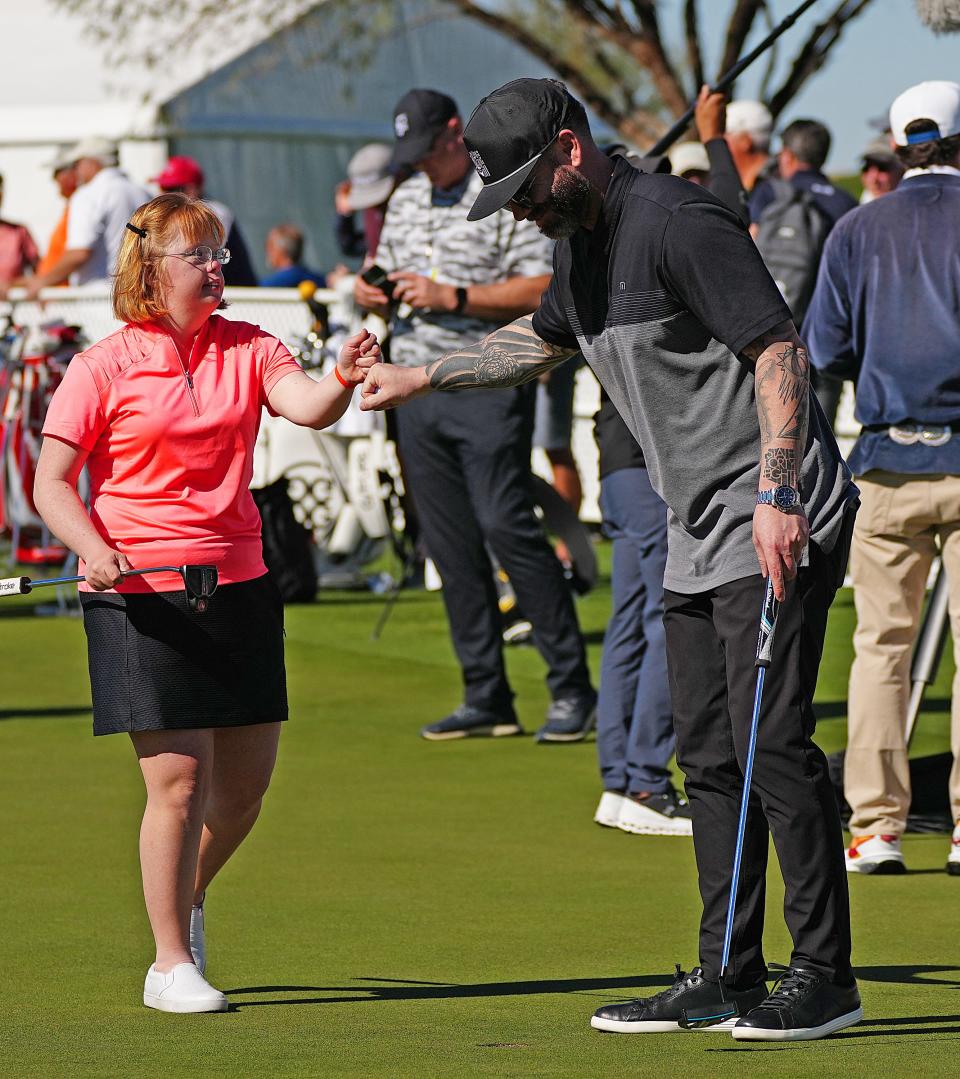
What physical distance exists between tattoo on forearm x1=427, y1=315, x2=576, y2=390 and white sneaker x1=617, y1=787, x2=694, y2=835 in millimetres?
2485

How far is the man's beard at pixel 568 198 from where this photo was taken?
14.7 ft

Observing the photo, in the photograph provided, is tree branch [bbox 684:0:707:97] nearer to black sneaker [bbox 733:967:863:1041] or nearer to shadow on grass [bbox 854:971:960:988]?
shadow on grass [bbox 854:971:960:988]

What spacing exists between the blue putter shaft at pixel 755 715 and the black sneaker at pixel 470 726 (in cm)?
446

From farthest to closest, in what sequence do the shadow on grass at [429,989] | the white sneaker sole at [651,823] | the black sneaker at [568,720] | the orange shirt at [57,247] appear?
Result: the orange shirt at [57,247]
the black sneaker at [568,720]
the white sneaker sole at [651,823]
the shadow on grass at [429,989]

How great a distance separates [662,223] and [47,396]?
9138 mm

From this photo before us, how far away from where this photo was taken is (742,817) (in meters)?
4.58

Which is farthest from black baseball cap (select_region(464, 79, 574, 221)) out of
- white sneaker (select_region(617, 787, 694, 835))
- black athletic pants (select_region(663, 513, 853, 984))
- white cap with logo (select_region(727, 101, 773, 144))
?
white cap with logo (select_region(727, 101, 773, 144))

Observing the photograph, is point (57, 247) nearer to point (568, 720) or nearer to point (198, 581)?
point (568, 720)

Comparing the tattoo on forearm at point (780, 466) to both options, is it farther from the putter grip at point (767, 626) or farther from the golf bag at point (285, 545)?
the golf bag at point (285, 545)

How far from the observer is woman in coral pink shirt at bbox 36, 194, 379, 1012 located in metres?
4.82

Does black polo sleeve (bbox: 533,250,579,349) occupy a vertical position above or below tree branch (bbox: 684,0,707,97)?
below

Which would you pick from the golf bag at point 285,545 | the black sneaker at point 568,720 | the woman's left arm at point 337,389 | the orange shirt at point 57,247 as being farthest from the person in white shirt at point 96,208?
the woman's left arm at point 337,389

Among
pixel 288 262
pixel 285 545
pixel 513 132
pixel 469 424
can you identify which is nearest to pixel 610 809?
pixel 469 424

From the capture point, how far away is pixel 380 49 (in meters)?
27.4
